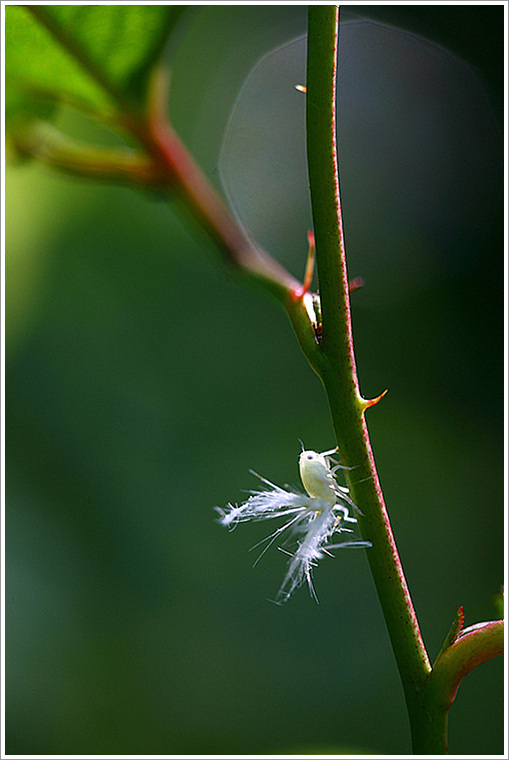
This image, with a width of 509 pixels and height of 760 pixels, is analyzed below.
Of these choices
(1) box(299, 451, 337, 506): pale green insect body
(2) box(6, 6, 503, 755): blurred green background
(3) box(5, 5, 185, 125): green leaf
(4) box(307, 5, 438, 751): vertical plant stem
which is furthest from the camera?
(2) box(6, 6, 503, 755): blurred green background

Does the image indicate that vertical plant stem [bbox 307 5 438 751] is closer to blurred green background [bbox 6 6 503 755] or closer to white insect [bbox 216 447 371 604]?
white insect [bbox 216 447 371 604]

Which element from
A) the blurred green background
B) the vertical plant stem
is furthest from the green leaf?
the blurred green background

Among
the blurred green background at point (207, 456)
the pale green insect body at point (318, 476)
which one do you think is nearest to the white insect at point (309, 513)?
the pale green insect body at point (318, 476)

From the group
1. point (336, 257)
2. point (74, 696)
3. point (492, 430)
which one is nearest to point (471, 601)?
point (492, 430)

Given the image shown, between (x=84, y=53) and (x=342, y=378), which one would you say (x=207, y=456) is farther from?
(x=342, y=378)

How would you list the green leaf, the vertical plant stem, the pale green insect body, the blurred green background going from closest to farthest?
the vertical plant stem → the pale green insect body → the green leaf → the blurred green background

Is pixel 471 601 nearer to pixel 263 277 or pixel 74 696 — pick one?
pixel 74 696

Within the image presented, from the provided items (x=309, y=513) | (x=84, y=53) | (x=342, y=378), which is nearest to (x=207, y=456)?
(x=84, y=53)
